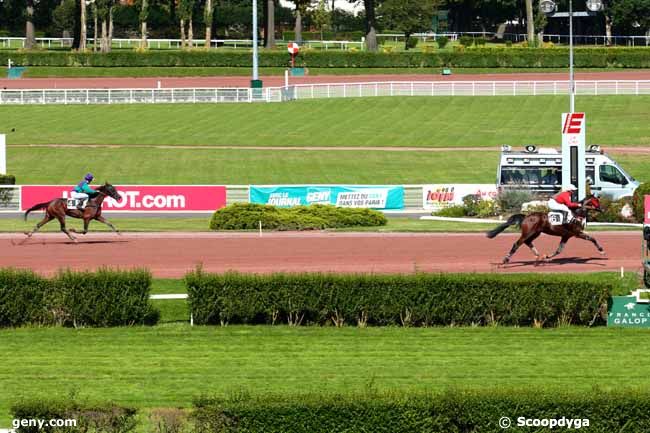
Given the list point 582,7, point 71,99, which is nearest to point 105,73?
point 71,99

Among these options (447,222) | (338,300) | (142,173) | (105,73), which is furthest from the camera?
(105,73)

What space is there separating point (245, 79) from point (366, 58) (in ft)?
25.5

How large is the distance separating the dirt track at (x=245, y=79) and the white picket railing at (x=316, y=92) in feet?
20.7

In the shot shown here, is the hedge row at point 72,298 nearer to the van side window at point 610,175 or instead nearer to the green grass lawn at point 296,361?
the green grass lawn at point 296,361

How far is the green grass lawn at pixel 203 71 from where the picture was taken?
252ft

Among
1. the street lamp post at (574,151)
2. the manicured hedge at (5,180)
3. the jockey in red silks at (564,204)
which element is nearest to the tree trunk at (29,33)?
the manicured hedge at (5,180)

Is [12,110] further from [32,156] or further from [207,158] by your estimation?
[207,158]

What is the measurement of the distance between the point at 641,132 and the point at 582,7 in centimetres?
4851

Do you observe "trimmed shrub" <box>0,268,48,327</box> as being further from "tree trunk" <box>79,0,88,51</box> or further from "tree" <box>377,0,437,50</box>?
"tree" <box>377,0,437,50</box>

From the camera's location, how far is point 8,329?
20312 mm

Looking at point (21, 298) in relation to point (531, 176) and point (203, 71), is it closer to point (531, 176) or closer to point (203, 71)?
point (531, 176)

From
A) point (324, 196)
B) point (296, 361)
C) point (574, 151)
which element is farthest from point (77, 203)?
point (574, 151)

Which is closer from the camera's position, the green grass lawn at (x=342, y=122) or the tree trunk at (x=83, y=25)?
the green grass lawn at (x=342, y=122)

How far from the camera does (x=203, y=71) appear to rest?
77.8 meters
